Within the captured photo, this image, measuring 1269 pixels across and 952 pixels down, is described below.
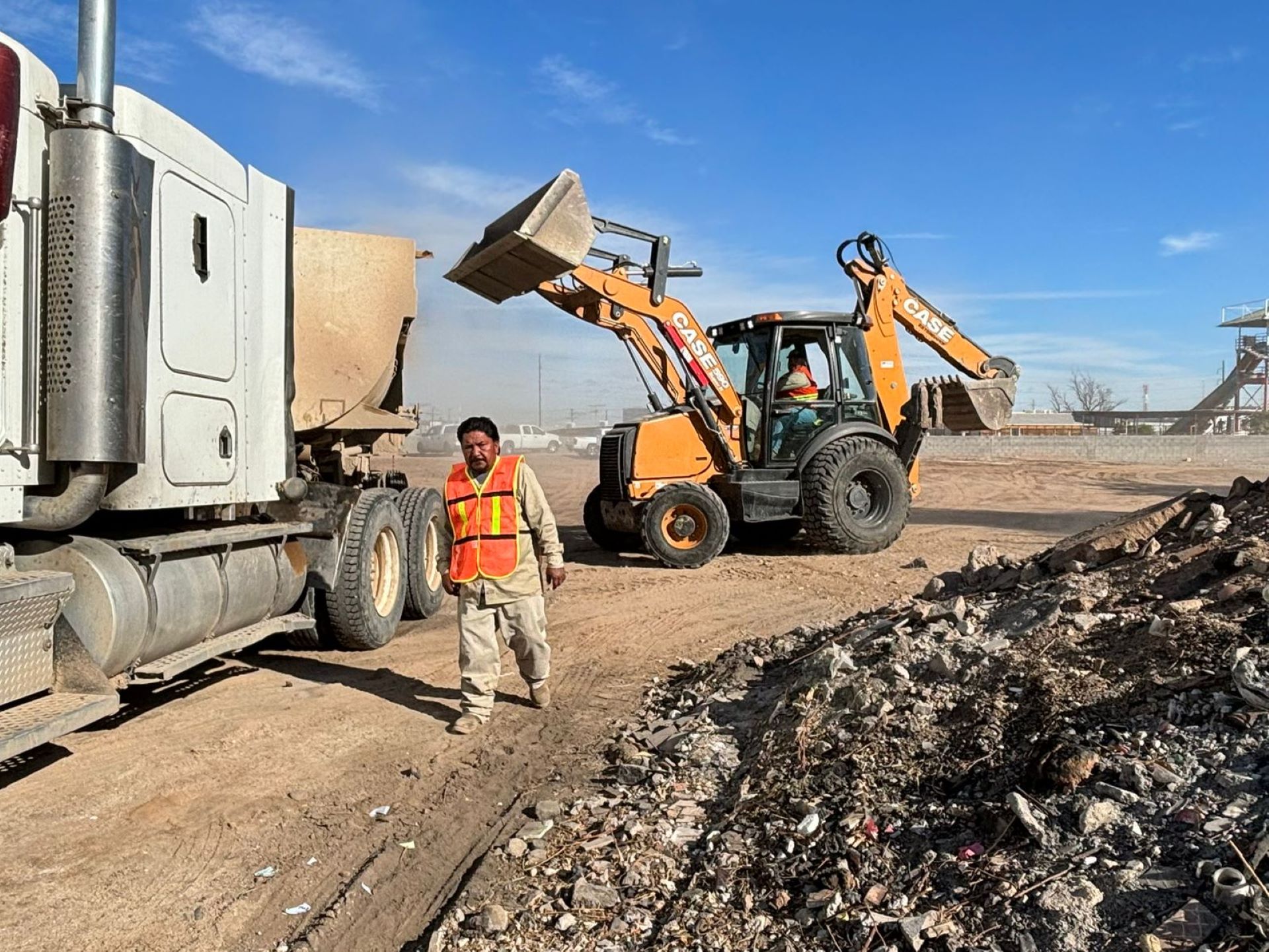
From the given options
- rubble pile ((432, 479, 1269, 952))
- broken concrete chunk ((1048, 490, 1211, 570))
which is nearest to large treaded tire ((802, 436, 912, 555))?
broken concrete chunk ((1048, 490, 1211, 570))

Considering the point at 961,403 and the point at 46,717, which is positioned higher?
the point at 961,403

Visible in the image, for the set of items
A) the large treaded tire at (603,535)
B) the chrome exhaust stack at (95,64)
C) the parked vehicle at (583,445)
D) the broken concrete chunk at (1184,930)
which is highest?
the chrome exhaust stack at (95,64)

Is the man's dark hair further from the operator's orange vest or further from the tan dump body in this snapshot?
the tan dump body

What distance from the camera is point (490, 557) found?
5227 millimetres

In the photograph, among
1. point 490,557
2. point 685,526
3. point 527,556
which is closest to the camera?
point 490,557

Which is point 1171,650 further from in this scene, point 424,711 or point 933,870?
point 424,711

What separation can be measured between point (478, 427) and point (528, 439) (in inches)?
1423

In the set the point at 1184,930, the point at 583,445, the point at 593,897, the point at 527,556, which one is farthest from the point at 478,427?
the point at 583,445

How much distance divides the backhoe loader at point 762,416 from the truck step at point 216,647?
4684 mm

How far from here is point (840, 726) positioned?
13.4 feet

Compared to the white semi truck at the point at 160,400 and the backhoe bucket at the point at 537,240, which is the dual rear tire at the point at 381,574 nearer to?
the white semi truck at the point at 160,400

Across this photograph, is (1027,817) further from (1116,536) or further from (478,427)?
(1116,536)

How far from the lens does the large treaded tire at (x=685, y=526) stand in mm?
10156

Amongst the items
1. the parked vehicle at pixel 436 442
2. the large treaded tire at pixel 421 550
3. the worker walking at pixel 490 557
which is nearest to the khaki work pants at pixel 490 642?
the worker walking at pixel 490 557
